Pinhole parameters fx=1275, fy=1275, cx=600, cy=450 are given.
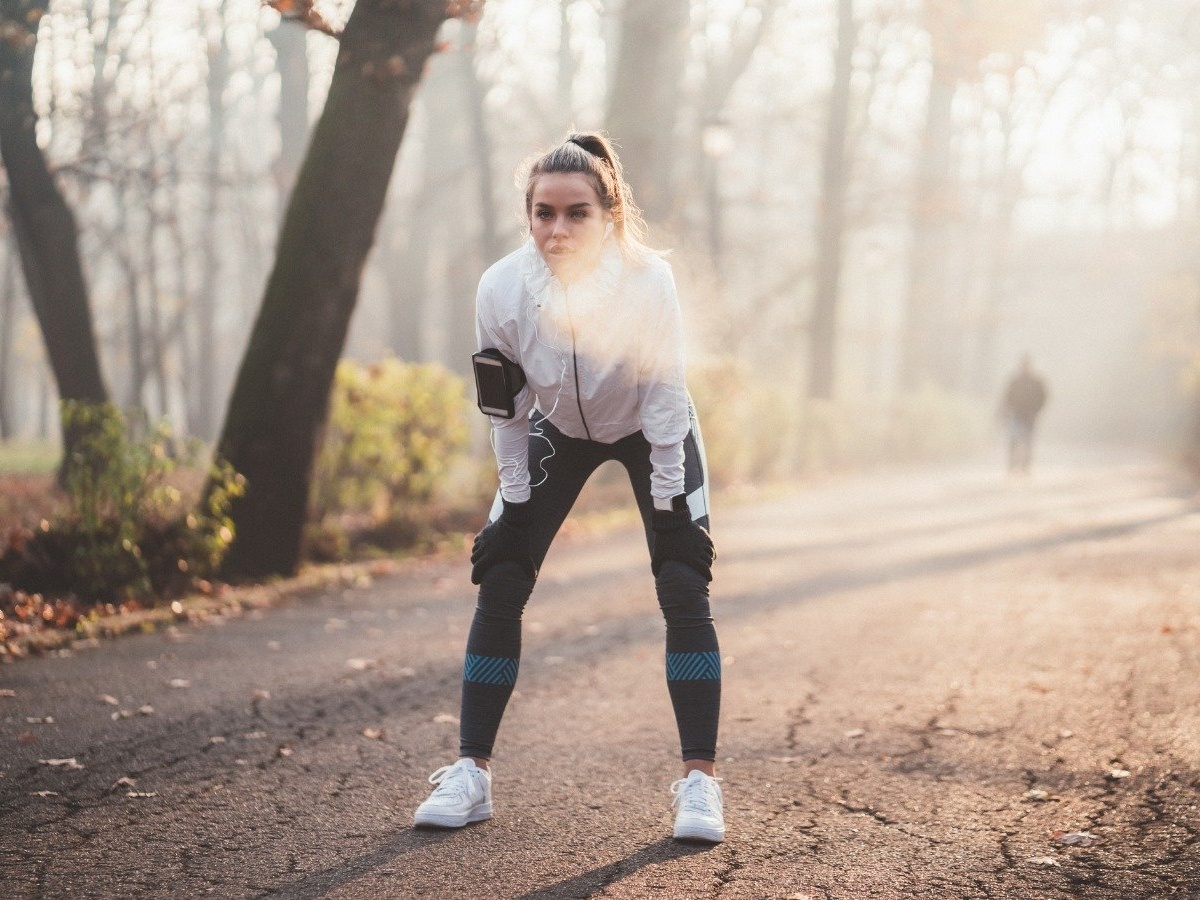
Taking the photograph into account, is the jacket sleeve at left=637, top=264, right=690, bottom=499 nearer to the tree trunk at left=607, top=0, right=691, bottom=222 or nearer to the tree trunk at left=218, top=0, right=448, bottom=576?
the tree trunk at left=218, top=0, right=448, bottom=576

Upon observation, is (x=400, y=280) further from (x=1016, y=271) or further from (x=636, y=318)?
(x=636, y=318)

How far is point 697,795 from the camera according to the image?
351 centimetres

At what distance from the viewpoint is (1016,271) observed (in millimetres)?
46781

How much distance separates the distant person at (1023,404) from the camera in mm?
22156

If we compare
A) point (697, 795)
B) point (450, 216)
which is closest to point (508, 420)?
point (697, 795)

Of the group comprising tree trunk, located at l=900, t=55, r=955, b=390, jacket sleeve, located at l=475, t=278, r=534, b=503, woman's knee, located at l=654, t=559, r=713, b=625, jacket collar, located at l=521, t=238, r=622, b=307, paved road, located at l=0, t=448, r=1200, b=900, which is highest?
tree trunk, located at l=900, t=55, r=955, b=390

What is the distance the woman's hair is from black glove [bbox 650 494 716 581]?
71 cm

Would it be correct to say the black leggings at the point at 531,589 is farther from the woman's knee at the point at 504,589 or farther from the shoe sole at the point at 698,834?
the shoe sole at the point at 698,834

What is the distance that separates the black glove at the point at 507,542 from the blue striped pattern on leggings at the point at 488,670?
0.76 ft

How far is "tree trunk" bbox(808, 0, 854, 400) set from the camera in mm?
23562

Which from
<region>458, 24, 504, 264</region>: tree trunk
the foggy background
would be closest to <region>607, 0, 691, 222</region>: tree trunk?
the foggy background

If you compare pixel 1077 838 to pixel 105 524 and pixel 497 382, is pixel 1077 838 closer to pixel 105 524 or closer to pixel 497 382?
pixel 497 382

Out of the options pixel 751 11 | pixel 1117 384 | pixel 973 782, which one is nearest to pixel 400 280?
pixel 751 11

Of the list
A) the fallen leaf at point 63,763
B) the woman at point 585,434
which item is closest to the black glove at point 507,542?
the woman at point 585,434
